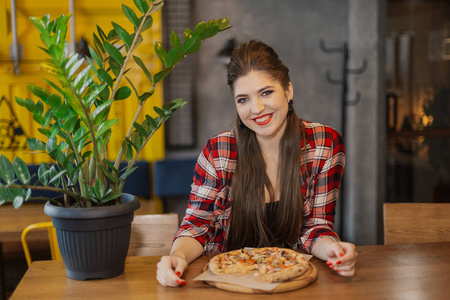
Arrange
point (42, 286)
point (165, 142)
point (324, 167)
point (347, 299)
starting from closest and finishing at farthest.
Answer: point (347, 299) → point (42, 286) → point (324, 167) → point (165, 142)

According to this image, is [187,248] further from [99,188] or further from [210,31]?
[210,31]

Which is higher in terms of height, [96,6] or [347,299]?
[96,6]

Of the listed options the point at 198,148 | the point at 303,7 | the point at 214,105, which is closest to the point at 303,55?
the point at 303,7

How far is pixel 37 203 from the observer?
11.6ft

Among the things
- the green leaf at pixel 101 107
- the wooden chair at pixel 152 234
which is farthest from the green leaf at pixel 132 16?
the wooden chair at pixel 152 234

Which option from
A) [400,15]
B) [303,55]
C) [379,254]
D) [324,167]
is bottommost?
[379,254]

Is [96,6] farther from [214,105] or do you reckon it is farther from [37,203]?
[37,203]

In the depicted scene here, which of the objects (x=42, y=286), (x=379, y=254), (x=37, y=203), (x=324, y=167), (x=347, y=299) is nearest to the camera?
(x=347, y=299)

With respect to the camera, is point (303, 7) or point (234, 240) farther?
point (303, 7)

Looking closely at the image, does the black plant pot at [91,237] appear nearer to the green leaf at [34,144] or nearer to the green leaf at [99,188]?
the green leaf at [99,188]

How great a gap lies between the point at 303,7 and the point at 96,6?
5.11 ft

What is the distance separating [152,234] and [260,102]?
0.61m

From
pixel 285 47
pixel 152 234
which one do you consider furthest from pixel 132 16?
pixel 285 47

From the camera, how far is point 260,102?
1.76m
